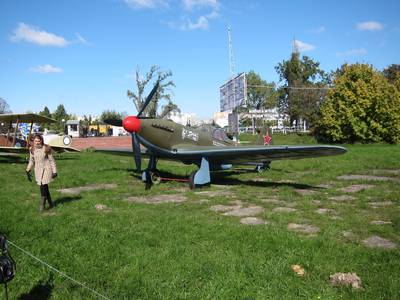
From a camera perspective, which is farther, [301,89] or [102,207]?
[301,89]

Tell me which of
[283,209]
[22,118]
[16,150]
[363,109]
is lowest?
[283,209]

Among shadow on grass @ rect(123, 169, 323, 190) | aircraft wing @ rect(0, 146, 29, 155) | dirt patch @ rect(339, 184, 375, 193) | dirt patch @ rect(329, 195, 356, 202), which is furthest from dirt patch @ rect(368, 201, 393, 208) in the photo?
aircraft wing @ rect(0, 146, 29, 155)

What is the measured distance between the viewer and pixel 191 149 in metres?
11.3

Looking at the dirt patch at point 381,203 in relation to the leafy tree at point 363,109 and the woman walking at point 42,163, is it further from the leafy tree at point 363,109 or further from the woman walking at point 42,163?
the leafy tree at point 363,109

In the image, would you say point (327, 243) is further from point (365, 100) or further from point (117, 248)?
point (365, 100)

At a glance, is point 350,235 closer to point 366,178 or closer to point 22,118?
point 366,178

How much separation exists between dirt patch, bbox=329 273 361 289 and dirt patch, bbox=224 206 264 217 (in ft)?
10.1

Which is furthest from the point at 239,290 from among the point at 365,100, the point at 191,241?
the point at 365,100

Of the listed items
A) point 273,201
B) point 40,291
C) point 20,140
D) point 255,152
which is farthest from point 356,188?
point 20,140

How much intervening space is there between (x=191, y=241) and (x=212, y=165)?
300 inches

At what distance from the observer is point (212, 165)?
41.9ft

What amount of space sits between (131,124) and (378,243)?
23.8ft

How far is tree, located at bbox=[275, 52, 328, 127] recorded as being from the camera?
58.3 m

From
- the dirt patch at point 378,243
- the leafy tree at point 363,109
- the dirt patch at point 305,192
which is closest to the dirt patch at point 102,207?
the dirt patch at point 305,192
